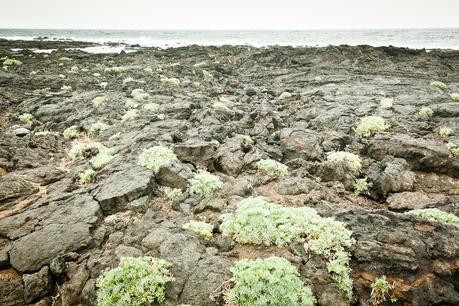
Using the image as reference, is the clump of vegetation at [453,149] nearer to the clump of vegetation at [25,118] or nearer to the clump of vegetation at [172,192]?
the clump of vegetation at [172,192]

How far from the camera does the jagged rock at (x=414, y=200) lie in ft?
31.5

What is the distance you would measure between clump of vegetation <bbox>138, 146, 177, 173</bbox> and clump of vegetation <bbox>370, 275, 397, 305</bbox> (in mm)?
7158

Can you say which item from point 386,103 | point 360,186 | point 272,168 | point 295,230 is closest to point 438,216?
point 360,186

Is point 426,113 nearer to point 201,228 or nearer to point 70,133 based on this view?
point 201,228

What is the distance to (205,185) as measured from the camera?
405 inches

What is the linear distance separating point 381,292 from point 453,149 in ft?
30.3

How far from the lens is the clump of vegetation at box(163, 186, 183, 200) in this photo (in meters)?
9.99

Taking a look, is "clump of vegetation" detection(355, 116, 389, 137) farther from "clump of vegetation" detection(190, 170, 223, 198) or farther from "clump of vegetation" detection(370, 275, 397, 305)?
"clump of vegetation" detection(370, 275, 397, 305)

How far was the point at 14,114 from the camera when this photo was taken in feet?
64.7

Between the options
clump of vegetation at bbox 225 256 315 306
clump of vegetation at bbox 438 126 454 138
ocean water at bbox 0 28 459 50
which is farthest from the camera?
ocean water at bbox 0 28 459 50

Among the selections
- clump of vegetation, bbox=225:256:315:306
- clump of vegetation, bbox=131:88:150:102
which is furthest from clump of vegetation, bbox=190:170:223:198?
clump of vegetation, bbox=131:88:150:102

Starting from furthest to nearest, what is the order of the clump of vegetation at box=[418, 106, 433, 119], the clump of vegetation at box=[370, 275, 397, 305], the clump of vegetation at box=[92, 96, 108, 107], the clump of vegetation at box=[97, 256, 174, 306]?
1. the clump of vegetation at box=[92, 96, 108, 107]
2. the clump of vegetation at box=[418, 106, 433, 119]
3. the clump of vegetation at box=[370, 275, 397, 305]
4. the clump of vegetation at box=[97, 256, 174, 306]

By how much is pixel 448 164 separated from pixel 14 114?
23008 mm

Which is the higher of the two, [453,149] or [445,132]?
[445,132]
